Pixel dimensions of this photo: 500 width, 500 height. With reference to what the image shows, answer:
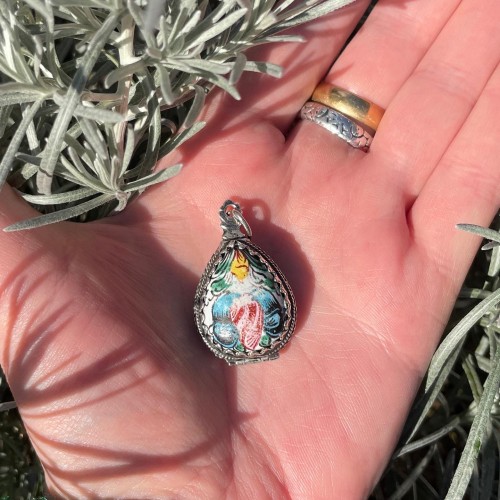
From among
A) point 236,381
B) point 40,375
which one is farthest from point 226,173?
point 40,375

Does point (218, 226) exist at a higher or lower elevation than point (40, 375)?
higher

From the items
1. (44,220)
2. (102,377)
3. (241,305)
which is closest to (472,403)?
(241,305)

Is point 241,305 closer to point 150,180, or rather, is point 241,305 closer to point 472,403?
point 150,180

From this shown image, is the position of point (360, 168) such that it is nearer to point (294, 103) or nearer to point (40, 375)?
point (294, 103)

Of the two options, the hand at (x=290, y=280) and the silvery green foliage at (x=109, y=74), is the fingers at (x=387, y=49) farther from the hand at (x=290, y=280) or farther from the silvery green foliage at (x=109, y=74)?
the silvery green foliage at (x=109, y=74)

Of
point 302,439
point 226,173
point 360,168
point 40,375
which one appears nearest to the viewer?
point 40,375

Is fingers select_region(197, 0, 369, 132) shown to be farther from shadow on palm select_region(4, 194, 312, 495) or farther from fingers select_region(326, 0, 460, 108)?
shadow on palm select_region(4, 194, 312, 495)

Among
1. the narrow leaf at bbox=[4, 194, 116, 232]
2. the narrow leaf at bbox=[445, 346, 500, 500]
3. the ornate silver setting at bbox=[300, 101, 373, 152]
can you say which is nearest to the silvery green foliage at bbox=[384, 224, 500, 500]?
the narrow leaf at bbox=[445, 346, 500, 500]

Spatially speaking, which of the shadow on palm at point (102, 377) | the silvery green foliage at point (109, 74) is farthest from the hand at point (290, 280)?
the silvery green foliage at point (109, 74)
